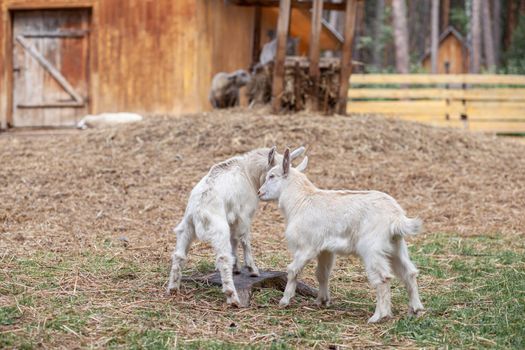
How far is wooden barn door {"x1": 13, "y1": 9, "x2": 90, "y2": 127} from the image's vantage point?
1655 centimetres

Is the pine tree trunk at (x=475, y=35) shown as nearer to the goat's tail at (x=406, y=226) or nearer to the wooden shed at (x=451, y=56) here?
the wooden shed at (x=451, y=56)

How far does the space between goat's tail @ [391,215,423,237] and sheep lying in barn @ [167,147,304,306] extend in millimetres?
1062

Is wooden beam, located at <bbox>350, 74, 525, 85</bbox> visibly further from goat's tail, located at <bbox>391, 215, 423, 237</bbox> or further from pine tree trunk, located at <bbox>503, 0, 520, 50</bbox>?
pine tree trunk, located at <bbox>503, 0, 520, 50</bbox>

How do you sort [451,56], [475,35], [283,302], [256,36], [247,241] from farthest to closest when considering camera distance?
[451,56] < [475,35] < [256,36] < [247,241] < [283,302]

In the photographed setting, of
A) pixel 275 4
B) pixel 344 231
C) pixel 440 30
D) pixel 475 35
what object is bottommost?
pixel 344 231

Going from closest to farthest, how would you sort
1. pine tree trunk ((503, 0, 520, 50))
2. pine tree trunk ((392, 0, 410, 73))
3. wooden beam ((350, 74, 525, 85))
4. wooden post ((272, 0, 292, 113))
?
wooden post ((272, 0, 292, 113))
wooden beam ((350, 74, 525, 85))
pine tree trunk ((392, 0, 410, 73))
pine tree trunk ((503, 0, 520, 50))

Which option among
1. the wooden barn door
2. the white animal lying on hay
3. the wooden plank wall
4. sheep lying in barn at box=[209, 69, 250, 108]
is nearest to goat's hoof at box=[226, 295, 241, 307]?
the white animal lying on hay

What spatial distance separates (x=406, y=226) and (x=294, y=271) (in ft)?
2.89

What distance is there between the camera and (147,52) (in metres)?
16.2

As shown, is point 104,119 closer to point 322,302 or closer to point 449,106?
point 449,106

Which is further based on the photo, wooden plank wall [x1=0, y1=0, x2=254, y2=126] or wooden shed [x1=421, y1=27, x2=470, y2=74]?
wooden shed [x1=421, y1=27, x2=470, y2=74]

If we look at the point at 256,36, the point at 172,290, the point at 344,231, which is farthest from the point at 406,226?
the point at 256,36

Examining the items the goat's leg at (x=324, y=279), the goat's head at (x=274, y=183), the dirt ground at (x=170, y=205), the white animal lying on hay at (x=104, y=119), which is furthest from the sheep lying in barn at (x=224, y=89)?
the goat's leg at (x=324, y=279)

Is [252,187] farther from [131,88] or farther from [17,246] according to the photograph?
[131,88]
